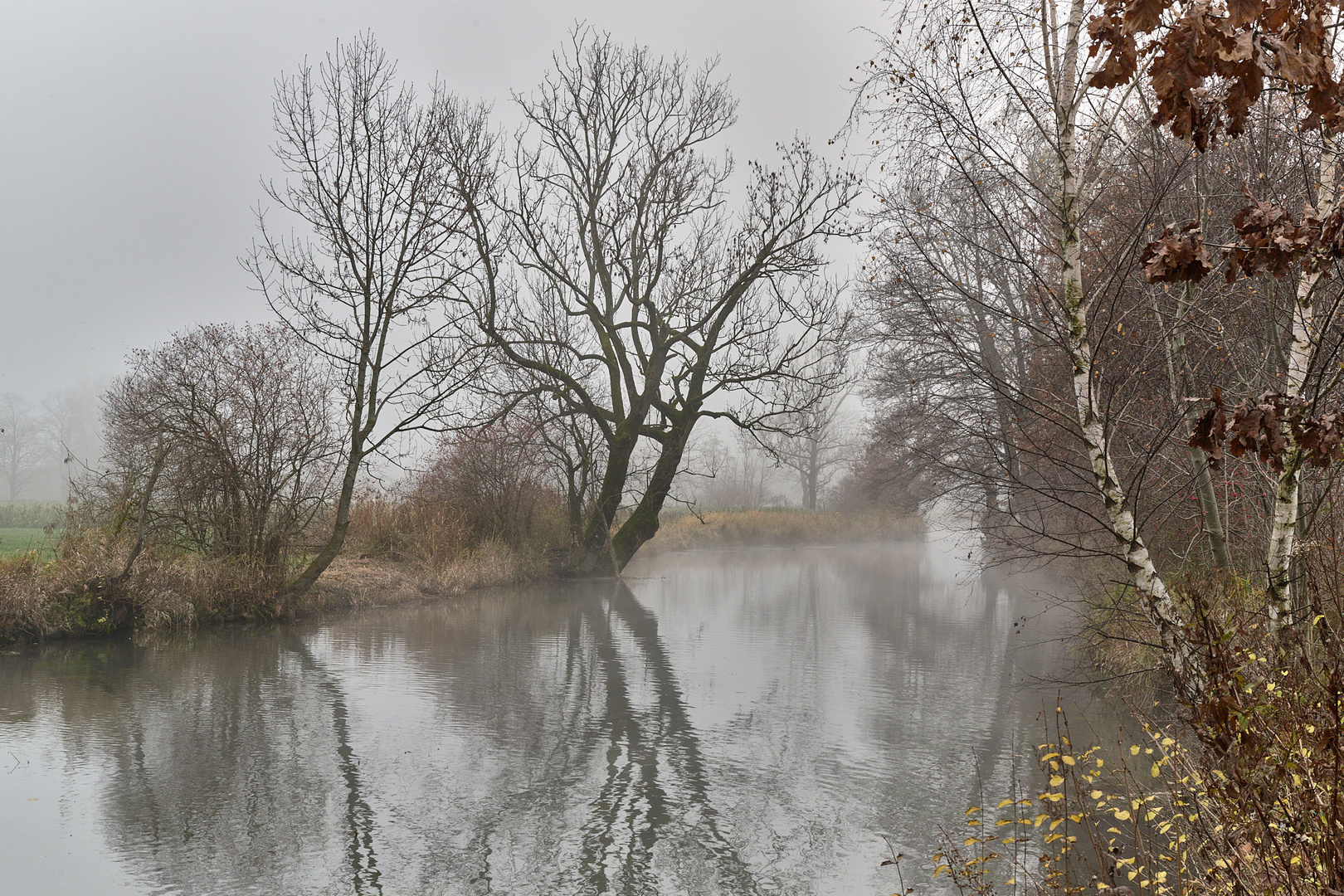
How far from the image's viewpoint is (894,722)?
29.4ft

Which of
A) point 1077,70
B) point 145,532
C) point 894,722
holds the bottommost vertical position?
point 894,722

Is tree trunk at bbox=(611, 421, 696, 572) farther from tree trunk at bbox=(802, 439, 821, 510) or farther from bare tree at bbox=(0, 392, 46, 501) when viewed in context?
bare tree at bbox=(0, 392, 46, 501)

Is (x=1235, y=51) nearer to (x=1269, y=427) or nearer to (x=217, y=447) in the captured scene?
(x=1269, y=427)

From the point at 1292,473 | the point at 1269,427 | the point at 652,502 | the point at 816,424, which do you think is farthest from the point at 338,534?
the point at 816,424

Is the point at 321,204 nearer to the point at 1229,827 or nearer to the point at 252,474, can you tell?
the point at 252,474

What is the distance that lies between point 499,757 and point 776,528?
105 ft

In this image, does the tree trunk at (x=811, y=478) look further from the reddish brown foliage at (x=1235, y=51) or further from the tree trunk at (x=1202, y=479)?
the reddish brown foliage at (x=1235, y=51)

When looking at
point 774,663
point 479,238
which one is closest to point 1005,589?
point 774,663

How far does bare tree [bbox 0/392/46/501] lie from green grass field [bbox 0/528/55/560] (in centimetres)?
4590

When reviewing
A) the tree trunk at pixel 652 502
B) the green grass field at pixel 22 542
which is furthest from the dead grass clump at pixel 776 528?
the green grass field at pixel 22 542

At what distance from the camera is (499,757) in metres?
7.69

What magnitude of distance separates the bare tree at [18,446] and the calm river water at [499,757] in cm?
6299

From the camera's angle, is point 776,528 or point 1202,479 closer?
point 1202,479

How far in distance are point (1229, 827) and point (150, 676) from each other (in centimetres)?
1054
